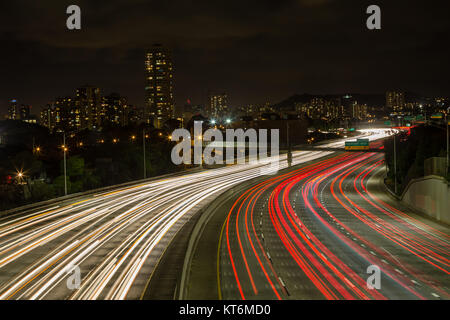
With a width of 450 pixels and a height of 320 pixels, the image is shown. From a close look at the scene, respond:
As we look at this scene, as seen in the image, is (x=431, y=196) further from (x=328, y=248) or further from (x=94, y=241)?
(x=94, y=241)

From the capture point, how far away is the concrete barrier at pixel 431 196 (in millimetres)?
28319

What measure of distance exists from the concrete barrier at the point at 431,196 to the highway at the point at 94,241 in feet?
57.0

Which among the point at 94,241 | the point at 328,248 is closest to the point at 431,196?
the point at 328,248

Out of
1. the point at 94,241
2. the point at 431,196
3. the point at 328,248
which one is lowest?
the point at 328,248

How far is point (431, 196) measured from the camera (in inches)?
1212

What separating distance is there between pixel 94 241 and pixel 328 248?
1233 cm

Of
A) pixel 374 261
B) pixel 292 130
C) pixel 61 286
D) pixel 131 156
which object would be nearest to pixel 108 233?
pixel 61 286

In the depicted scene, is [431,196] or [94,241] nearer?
[94,241]

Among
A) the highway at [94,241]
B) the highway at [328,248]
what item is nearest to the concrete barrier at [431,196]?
the highway at [328,248]

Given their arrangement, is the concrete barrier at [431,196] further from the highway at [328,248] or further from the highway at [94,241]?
the highway at [94,241]

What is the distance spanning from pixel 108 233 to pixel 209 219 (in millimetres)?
7375

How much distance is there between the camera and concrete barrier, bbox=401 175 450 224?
1115 inches

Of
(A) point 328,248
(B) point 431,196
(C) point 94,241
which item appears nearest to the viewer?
(A) point 328,248

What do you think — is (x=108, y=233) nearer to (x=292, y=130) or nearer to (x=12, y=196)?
(x=12, y=196)
